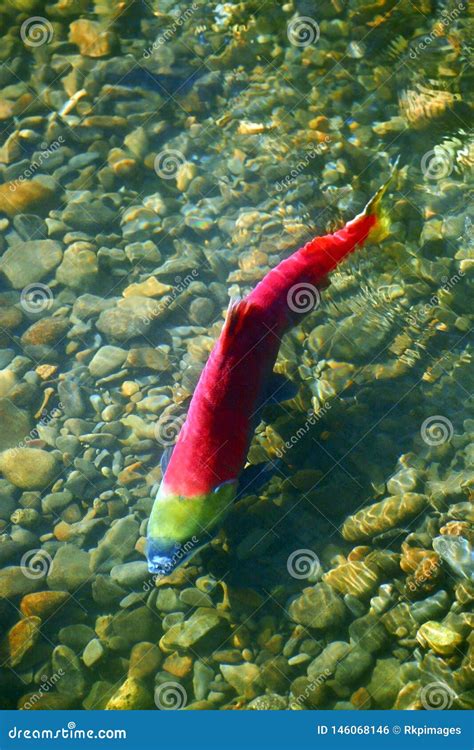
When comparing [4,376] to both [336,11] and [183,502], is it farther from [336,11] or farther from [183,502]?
[336,11]

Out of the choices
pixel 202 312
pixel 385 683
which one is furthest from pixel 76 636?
pixel 202 312

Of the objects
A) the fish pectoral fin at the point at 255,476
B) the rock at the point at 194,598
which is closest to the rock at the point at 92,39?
the fish pectoral fin at the point at 255,476

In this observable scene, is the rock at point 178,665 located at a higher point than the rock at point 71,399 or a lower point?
lower

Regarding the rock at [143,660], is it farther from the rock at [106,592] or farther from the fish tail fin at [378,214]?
the fish tail fin at [378,214]

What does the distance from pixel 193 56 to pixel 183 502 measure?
573 cm

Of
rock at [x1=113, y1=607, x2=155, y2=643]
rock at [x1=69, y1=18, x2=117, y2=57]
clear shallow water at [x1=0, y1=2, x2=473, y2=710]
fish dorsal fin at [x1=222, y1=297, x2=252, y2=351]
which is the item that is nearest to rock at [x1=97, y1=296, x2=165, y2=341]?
clear shallow water at [x1=0, y1=2, x2=473, y2=710]

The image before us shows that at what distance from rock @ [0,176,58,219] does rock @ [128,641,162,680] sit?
4.74 meters

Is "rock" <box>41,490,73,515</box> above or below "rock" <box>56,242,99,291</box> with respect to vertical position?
below

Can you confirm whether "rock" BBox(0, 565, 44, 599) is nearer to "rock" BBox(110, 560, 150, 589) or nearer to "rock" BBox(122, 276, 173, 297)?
"rock" BBox(110, 560, 150, 589)

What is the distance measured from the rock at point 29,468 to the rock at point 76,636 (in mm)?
1269

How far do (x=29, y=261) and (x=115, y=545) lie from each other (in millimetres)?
3238

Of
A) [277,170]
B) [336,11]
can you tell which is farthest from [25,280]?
[336,11]

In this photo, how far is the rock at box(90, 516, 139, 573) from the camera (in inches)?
207

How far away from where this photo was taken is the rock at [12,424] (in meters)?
5.86
